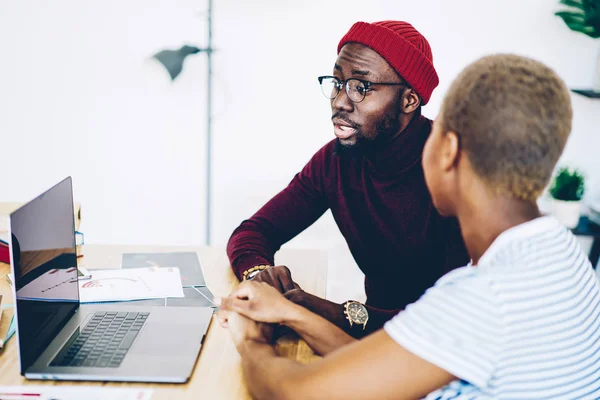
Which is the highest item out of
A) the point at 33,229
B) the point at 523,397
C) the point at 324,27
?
the point at 324,27

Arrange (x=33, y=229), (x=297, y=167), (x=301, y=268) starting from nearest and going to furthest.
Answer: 1. (x=33, y=229)
2. (x=301, y=268)
3. (x=297, y=167)

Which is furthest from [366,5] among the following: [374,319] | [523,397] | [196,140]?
[523,397]

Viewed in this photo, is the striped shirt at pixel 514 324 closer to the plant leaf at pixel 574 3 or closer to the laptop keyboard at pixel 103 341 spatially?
the laptop keyboard at pixel 103 341

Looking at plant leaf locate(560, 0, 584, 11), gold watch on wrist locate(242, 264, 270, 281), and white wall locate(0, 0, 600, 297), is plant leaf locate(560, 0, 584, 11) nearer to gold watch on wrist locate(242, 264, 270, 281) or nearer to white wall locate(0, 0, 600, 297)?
white wall locate(0, 0, 600, 297)

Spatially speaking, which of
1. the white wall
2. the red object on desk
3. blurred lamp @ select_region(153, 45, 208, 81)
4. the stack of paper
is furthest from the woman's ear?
blurred lamp @ select_region(153, 45, 208, 81)

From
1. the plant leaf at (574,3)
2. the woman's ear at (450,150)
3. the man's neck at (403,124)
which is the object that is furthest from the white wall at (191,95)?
the woman's ear at (450,150)

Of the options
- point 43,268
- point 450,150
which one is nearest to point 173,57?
point 43,268

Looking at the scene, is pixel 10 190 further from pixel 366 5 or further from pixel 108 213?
pixel 366 5

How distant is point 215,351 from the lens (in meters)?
1.08

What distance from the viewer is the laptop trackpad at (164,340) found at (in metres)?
1.04

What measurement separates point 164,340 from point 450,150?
0.63 meters

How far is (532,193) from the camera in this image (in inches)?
31.0

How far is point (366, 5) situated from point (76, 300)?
184 cm

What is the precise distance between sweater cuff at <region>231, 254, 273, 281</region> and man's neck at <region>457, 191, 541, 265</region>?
66 centimetres
